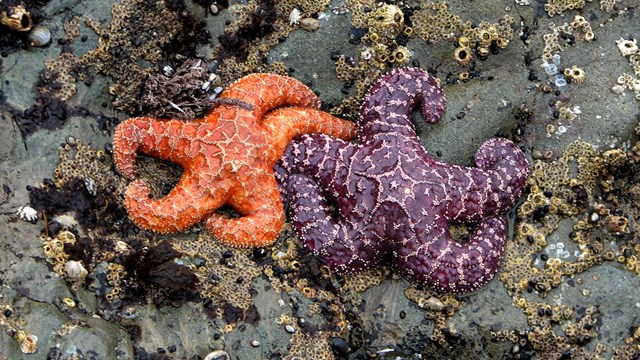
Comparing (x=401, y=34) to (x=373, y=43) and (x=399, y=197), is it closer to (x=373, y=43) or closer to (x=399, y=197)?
(x=373, y=43)

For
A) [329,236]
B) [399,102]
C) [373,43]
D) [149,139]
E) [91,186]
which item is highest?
[373,43]

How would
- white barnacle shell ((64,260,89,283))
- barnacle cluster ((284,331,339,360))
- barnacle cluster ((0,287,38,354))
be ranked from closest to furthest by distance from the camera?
barnacle cluster ((0,287,38,354))
white barnacle shell ((64,260,89,283))
barnacle cluster ((284,331,339,360))

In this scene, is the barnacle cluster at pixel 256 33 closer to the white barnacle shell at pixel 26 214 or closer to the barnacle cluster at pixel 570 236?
the white barnacle shell at pixel 26 214

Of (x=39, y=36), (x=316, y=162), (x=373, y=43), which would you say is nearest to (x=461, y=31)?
(x=373, y=43)

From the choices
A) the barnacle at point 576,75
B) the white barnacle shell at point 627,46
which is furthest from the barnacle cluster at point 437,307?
the white barnacle shell at point 627,46

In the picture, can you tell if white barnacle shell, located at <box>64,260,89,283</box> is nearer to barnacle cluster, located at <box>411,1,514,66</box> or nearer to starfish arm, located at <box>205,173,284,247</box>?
starfish arm, located at <box>205,173,284,247</box>

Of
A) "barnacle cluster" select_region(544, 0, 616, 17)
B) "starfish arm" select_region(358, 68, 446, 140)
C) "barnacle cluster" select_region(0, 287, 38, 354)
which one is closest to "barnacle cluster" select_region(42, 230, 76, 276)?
"barnacle cluster" select_region(0, 287, 38, 354)

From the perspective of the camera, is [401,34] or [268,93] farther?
[401,34]
